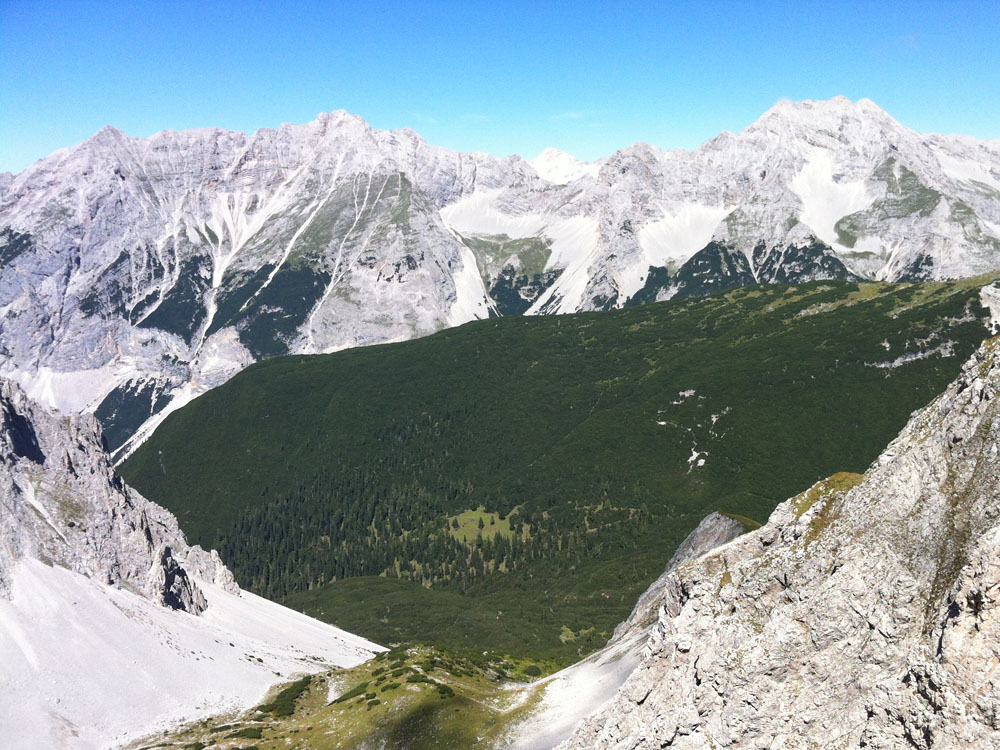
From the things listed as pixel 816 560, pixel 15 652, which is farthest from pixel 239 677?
pixel 816 560

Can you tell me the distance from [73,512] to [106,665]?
134 ft

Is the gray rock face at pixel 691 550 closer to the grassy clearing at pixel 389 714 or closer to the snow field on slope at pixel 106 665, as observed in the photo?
the grassy clearing at pixel 389 714

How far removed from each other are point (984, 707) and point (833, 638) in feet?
31.6

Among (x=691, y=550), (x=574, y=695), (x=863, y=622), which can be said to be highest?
(x=863, y=622)

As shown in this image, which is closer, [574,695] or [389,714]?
[574,695]

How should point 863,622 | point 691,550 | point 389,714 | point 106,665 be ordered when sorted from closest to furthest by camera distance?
point 863,622, point 389,714, point 106,665, point 691,550

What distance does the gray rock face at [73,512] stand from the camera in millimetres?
133250

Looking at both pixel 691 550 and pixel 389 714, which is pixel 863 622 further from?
pixel 691 550

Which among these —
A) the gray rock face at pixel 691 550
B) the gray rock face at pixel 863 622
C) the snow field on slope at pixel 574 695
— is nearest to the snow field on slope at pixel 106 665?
the snow field on slope at pixel 574 695

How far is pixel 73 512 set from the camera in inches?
5792

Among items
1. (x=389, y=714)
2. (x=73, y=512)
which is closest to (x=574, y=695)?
(x=389, y=714)

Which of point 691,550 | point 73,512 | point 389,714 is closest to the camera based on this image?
point 389,714

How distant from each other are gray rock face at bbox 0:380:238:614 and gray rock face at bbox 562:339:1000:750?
11229 cm

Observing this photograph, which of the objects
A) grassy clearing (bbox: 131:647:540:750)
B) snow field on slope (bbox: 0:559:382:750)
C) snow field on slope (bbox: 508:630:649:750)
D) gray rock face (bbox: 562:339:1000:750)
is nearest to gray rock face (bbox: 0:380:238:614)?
snow field on slope (bbox: 0:559:382:750)
